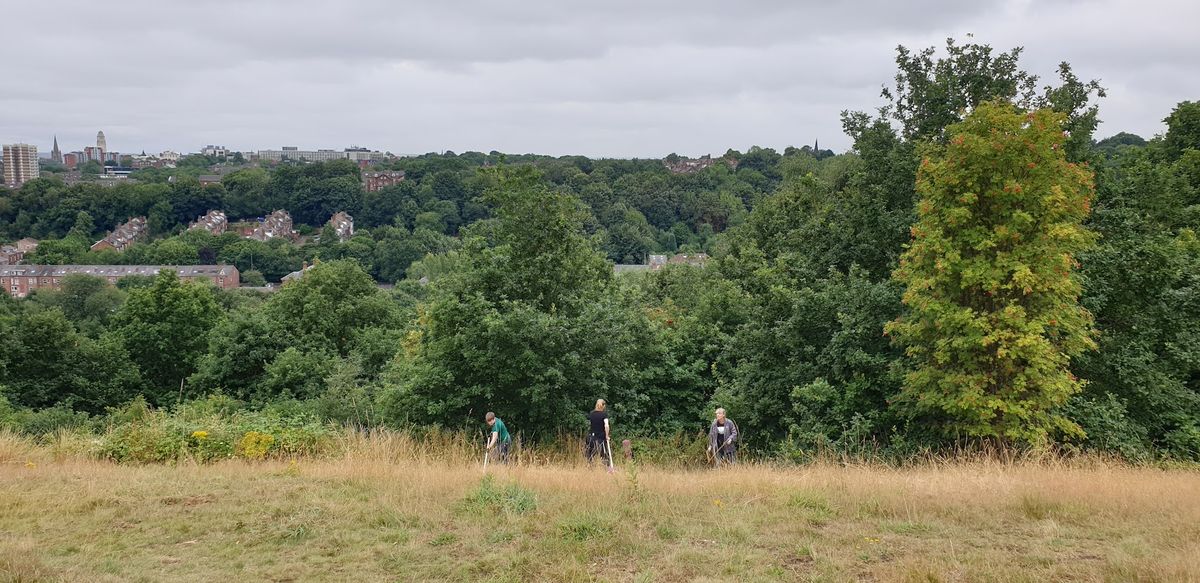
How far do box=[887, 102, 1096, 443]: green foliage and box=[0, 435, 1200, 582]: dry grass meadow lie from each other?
85.0 inches

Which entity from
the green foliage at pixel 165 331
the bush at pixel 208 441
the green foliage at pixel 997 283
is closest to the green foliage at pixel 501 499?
the bush at pixel 208 441

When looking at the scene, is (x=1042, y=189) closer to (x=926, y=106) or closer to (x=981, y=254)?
(x=981, y=254)

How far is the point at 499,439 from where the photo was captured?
1166cm

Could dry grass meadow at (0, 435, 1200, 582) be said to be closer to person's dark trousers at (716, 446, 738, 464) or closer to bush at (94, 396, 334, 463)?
bush at (94, 396, 334, 463)

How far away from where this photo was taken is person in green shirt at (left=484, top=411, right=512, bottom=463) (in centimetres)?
1124

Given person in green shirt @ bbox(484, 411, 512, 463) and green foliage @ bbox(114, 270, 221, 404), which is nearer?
person in green shirt @ bbox(484, 411, 512, 463)

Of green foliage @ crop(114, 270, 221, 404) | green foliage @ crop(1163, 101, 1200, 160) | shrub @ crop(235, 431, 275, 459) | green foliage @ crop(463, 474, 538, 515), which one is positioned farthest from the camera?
green foliage @ crop(114, 270, 221, 404)

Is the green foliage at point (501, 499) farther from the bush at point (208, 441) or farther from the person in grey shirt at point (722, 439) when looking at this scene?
the person in grey shirt at point (722, 439)

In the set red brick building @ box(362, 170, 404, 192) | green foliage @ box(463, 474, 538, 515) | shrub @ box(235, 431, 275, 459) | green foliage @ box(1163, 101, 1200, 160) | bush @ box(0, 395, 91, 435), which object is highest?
red brick building @ box(362, 170, 404, 192)

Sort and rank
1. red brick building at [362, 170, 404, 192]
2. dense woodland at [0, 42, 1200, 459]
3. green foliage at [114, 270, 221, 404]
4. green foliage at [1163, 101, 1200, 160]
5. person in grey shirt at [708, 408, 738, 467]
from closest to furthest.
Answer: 1. dense woodland at [0, 42, 1200, 459]
2. person in grey shirt at [708, 408, 738, 467]
3. green foliage at [1163, 101, 1200, 160]
4. green foliage at [114, 270, 221, 404]
5. red brick building at [362, 170, 404, 192]

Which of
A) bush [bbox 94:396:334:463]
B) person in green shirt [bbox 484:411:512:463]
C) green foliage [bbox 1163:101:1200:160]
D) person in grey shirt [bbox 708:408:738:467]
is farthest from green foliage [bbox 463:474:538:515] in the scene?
green foliage [bbox 1163:101:1200:160]

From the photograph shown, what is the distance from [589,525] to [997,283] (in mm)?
7765

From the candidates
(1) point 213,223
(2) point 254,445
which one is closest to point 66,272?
(1) point 213,223

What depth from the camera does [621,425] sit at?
51.1 ft
